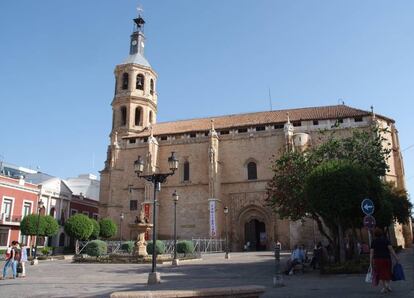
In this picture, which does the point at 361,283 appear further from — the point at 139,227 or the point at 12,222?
the point at 12,222

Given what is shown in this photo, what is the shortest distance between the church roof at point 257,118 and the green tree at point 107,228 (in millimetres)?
10175

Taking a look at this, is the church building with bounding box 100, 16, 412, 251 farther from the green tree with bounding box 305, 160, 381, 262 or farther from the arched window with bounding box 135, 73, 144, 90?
the green tree with bounding box 305, 160, 381, 262

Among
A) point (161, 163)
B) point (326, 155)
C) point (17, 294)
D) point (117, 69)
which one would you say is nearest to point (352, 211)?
point (326, 155)

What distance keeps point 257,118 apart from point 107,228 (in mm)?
18923

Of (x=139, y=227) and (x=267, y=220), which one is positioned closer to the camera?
(x=139, y=227)

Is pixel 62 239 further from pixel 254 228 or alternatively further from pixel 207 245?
pixel 254 228

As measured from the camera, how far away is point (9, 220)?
1369 inches

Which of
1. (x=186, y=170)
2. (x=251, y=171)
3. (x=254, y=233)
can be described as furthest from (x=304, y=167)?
(x=186, y=170)

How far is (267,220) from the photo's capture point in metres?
36.3

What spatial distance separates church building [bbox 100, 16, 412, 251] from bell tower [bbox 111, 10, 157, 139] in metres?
2.25

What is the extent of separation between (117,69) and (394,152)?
32.3m

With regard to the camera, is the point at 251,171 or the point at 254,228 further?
the point at 251,171

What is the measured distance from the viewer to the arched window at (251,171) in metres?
38.2

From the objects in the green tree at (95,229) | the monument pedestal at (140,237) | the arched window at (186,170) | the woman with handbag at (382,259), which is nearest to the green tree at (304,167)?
the monument pedestal at (140,237)
